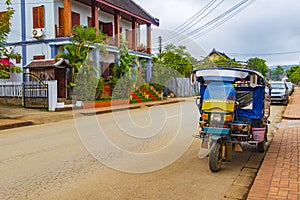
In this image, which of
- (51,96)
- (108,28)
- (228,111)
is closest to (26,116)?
(51,96)

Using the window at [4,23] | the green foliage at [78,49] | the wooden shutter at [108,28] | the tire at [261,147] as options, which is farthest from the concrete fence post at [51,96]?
the tire at [261,147]

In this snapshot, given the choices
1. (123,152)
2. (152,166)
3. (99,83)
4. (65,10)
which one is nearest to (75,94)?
(99,83)

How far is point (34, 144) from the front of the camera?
27.1 feet

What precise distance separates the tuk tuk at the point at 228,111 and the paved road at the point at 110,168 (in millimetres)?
437

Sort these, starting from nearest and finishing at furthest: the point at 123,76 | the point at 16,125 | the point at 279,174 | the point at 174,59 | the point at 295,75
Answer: the point at 279,174 → the point at 16,125 → the point at 123,76 → the point at 174,59 → the point at 295,75

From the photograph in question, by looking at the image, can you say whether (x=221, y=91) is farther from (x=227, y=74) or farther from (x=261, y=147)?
(x=261, y=147)

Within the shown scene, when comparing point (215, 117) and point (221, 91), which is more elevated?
point (221, 91)

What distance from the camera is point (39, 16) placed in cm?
2170

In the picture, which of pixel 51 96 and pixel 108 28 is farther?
pixel 108 28

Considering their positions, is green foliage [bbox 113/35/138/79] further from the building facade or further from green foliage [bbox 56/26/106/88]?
green foliage [bbox 56/26/106/88]

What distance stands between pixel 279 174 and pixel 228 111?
134 centimetres

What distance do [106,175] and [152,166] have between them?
966 millimetres

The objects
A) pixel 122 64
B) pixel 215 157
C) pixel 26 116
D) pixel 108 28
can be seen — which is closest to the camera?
pixel 215 157

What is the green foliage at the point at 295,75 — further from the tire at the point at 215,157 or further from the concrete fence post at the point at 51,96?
the tire at the point at 215,157
